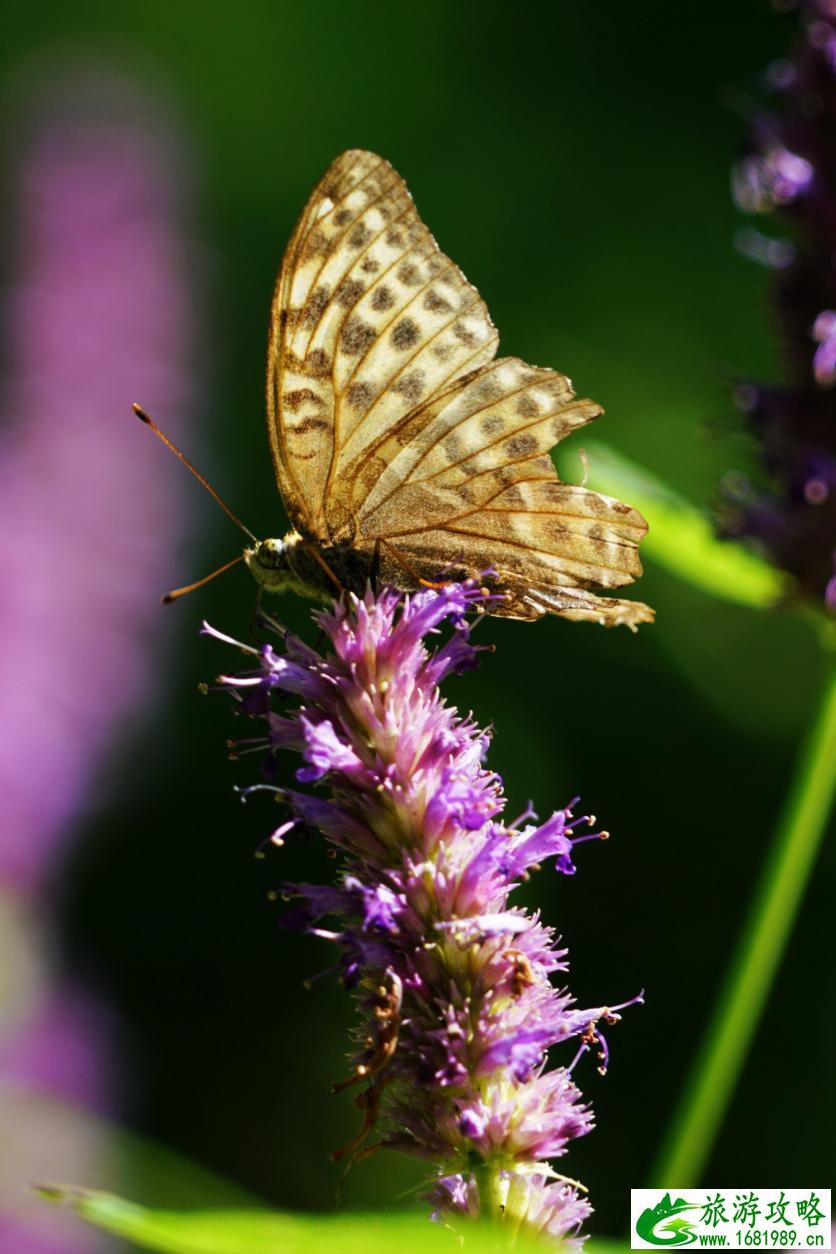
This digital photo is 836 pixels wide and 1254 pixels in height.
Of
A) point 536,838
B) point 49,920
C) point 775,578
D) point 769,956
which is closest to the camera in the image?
point 536,838

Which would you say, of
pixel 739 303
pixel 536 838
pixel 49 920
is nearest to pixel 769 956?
pixel 536 838

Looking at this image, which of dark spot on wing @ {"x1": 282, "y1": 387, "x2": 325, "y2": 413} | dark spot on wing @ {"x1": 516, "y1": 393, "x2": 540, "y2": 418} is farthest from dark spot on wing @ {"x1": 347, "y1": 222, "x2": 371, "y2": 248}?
dark spot on wing @ {"x1": 516, "y1": 393, "x2": 540, "y2": 418}

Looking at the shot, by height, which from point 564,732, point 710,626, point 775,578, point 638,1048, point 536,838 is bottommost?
point 536,838

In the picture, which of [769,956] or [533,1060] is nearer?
[533,1060]

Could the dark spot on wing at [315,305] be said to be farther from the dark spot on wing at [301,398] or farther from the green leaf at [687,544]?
the green leaf at [687,544]

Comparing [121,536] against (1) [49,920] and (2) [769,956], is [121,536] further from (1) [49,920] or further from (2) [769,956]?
(2) [769,956]

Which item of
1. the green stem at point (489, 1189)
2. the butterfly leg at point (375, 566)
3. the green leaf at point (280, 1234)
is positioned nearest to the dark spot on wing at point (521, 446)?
the butterfly leg at point (375, 566)

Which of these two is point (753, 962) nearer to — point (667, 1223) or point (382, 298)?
point (667, 1223)
